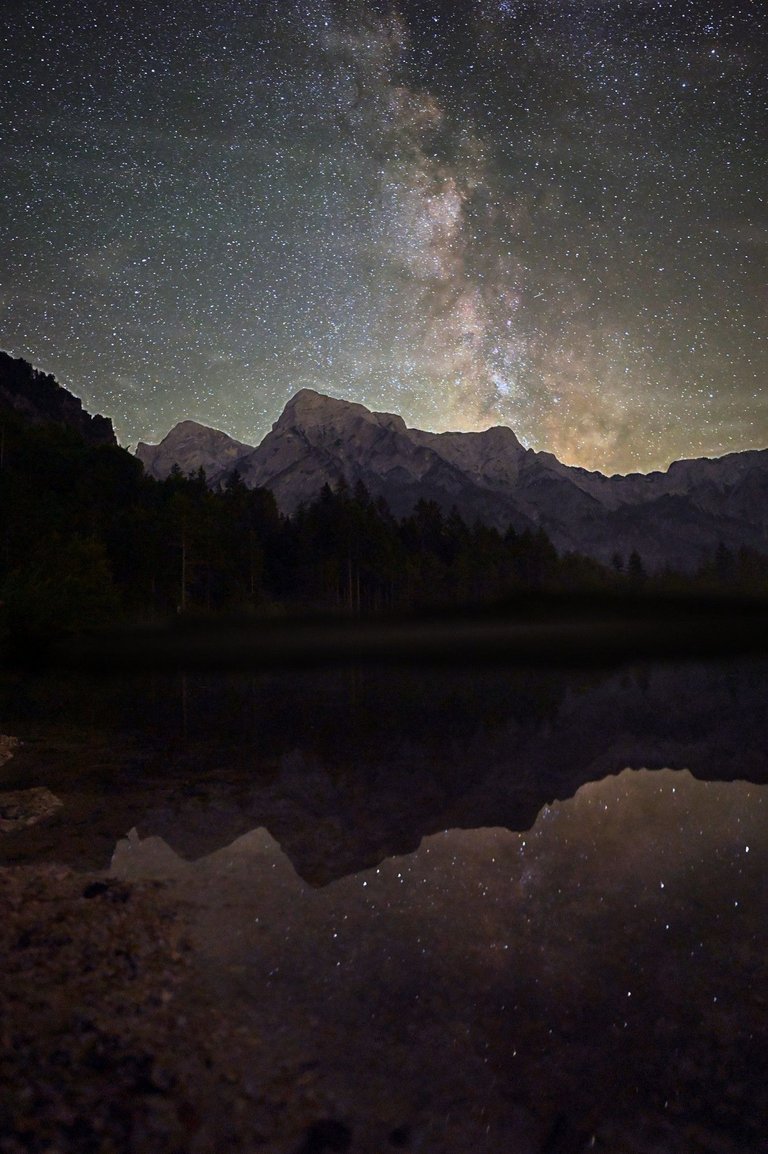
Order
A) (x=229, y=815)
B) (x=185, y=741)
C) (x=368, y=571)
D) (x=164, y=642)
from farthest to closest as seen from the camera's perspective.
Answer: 1. (x=368, y=571)
2. (x=164, y=642)
3. (x=185, y=741)
4. (x=229, y=815)

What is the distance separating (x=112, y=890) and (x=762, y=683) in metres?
25.2

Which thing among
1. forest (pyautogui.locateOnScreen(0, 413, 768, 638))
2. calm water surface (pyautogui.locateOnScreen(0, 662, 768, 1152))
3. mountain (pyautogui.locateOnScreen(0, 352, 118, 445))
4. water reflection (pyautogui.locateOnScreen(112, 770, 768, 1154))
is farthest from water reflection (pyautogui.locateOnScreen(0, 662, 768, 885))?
mountain (pyautogui.locateOnScreen(0, 352, 118, 445))

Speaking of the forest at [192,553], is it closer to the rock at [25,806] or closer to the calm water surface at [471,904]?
the rock at [25,806]

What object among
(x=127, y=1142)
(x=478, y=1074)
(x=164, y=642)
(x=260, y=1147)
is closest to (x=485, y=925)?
(x=478, y=1074)

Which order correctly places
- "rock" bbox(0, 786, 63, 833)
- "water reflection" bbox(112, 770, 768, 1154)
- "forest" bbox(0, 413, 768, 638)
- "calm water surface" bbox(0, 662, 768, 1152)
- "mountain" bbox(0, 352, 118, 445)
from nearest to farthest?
1. "water reflection" bbox(112, 770, 768, 1154)
2. "calm water surface" bbox(0, 662, 768, 1152)
3. "rock" bbox(0, 786, 63, 833)
4. "forest" bbox(0, 413, 768, 638)
5. "mountain" bbox(0, 352, 118, 445)

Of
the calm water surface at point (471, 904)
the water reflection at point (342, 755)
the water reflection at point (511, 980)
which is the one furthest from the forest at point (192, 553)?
the water reflection at point (511, 980)

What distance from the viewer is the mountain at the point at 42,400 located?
438 ft

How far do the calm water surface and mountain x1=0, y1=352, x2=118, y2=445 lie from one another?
5123 inches

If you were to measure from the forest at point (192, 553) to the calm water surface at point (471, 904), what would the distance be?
109 ft

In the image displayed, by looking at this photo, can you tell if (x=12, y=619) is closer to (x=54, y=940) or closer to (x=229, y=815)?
(x=229, y=815)

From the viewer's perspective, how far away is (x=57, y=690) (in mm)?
25641

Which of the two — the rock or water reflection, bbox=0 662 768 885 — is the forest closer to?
water reflection, bbox=0 662 768 885

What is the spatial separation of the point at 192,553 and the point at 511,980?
83.1m

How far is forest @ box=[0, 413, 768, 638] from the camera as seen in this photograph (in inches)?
2228
